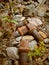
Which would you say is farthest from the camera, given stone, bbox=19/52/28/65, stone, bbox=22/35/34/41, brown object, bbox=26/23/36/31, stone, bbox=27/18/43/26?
stone, bbox=27/18/43/26

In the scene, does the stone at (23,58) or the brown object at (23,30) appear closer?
the stone at (23,58)

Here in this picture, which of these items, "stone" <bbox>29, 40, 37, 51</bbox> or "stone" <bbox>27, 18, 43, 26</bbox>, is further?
"stone" <bbox>27, 18, 43, 26</bbox>

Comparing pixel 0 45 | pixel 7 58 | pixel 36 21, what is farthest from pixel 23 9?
pixel 7 58

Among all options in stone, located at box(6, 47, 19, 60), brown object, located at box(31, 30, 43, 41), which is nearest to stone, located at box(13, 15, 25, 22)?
brown object, located at box(31, 30, 43, 41)

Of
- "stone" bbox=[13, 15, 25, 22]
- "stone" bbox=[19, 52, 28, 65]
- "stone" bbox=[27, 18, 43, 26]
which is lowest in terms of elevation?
"stone" bbox=[19, 52, 28, 65]

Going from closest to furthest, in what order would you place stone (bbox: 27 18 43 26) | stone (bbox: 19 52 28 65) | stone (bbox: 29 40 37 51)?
stone (bbox: 19 52 28 65) → stone (bbox: 29 40 37 51) → stone (bbox: 27 18 43 26)

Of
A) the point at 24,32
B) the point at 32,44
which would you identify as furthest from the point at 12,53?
the point at 24,32

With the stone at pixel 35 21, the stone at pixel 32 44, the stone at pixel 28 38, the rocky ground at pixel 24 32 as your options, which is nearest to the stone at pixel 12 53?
the rocky ground at pixel 24 32

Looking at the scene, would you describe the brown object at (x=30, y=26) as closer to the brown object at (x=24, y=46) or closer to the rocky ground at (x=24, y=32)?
the rocky ground at (x=24, y=32)

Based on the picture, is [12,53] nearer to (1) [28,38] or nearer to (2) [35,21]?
(1) [28,38]

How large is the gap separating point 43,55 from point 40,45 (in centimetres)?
15

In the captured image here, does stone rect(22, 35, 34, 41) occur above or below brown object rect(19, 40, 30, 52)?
below

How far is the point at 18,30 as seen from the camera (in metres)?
2.77

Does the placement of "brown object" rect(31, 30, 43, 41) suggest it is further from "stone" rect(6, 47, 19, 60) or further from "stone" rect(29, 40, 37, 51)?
"stone" rect(6, 47, 19, 60)
